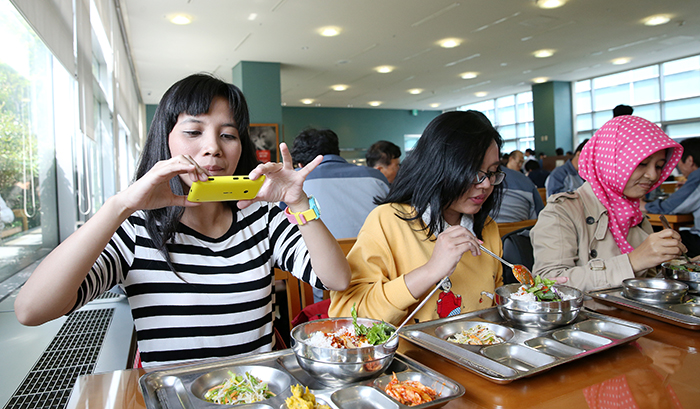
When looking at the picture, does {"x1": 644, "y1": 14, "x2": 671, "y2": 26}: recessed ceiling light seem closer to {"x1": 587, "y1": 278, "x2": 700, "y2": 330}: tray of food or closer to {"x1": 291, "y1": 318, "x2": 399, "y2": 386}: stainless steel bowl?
{"x1": 587, "y1": 278, "x2": 700, "y2": 330}: tray of food

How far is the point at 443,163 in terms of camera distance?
1.36 meters

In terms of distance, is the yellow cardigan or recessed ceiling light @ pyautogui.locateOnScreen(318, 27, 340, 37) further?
recessed ceiling light @ pyautogui.locateOnScreen(318, 27, 340, 37)

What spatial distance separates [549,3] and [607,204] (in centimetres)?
470

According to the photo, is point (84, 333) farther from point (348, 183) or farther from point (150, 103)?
point (150, 103)

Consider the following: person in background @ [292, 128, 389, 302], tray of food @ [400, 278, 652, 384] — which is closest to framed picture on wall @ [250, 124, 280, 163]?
person in background @ [292, 128, 389, 302]

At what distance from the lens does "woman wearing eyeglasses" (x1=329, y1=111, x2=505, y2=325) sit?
1.29 m

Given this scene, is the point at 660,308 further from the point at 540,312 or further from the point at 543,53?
the point at 543,53

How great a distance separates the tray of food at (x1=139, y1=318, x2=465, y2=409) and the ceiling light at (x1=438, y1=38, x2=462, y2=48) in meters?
6.80

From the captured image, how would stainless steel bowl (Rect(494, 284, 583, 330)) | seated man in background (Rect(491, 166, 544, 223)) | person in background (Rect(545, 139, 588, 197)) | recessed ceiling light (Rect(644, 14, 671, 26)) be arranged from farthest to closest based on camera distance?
1. recessed ceiling light (Rect(644, 14, 671, 26))
2. person in background (Rect(545, 139, 588, 197))
3. seated man in background (Rect(491, 166, 544, 223))
4. stainless steel bowl (Rect(494, 284, 583, 330))

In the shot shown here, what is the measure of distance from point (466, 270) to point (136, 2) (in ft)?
16.9

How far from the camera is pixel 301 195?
1.12 m

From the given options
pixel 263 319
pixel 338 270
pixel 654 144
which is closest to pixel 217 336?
pixel 263 319

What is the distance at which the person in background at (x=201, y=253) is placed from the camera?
1.09 meters

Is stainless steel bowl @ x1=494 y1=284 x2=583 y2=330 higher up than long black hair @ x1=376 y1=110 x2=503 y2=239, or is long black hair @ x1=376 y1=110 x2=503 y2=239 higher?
long black hair @ x1=376 y1=110 x2=503 y2=239
